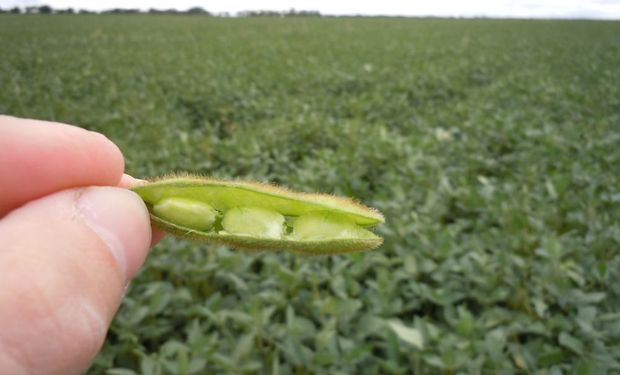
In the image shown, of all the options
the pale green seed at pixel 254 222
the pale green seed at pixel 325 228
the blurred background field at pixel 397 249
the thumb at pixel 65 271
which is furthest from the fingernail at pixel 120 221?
the blurred background field at pixel 397 249

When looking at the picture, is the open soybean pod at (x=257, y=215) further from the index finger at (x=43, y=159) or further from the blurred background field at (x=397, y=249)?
the blurred background field at (x=397, y=249)

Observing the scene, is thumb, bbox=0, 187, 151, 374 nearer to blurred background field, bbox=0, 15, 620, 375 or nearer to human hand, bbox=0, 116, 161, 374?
human hand, bbox=0, 116, 161, 374

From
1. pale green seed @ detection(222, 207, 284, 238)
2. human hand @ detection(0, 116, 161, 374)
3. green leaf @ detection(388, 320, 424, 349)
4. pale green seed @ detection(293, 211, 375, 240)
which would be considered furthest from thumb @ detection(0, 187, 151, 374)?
green leaf @ detection(388, 320, 424, 349)

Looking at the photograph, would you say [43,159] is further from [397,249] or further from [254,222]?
[397,249]

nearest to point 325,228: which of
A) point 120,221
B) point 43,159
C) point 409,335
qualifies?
point 120,221

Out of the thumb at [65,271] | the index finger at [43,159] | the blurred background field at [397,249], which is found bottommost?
the blurred background field at [397,249]
